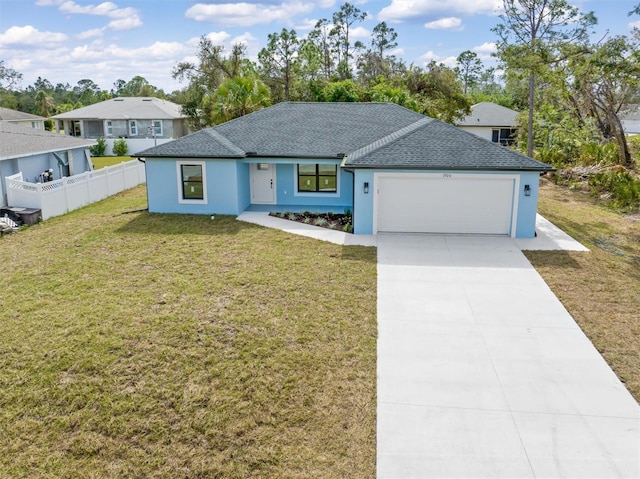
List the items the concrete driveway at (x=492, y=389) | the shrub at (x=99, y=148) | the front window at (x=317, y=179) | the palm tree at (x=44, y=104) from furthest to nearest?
1. the palm tree at (x=44, y=104)
2. the shrub at (x=99, y=148)
3. the front window at (x=317, y=179)
4. the concrete driveway at (x=492, y=389)

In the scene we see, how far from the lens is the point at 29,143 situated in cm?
2238

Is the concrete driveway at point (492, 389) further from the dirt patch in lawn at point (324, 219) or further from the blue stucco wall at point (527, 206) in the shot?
the dirt patch in lawn at point (324, 219)

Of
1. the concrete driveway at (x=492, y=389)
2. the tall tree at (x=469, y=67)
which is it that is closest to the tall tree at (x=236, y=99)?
the concrete driveway at (x=492, y=389)

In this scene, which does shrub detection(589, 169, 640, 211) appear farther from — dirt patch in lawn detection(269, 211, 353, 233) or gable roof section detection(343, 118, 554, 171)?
dirt patch in lawn detection(269, 211, 353, 233)

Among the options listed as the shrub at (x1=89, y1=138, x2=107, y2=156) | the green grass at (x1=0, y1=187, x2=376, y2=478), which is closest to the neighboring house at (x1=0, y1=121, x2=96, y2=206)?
the green grass at (x1=0, y1=187, x2=376, y2=478)

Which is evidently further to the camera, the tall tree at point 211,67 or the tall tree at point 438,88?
the tall tree at point 211,67

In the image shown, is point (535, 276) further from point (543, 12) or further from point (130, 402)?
point (543, 12)

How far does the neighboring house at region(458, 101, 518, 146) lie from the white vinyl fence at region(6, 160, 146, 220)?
109 feet

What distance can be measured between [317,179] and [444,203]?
5.39 m

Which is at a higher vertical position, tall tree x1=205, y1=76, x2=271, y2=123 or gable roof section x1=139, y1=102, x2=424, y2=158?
tall tree x1=205, y1=76, x2=271, y2=123

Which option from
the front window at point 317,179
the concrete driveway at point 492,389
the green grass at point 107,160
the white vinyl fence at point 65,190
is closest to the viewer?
the concrete driveway at point 492,389

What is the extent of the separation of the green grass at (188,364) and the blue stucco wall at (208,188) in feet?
14.6

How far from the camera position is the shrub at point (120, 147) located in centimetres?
3791

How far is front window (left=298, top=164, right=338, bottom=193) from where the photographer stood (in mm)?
19094
